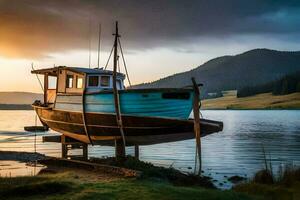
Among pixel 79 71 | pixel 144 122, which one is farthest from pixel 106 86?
pixel 144 122

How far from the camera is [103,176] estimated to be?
61.0ft

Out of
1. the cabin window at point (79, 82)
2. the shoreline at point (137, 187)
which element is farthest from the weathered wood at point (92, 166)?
the cabin window at point (79, 82)

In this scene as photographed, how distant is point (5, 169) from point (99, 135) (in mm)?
5865

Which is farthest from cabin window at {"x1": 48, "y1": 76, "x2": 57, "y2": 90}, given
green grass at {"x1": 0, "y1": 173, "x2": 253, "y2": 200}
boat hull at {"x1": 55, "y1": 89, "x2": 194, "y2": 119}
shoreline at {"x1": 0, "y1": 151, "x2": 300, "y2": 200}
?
green grass at {"x1": 0, "y1": 173, "x2": 253, "y2": 200}

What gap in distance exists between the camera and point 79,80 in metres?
25.2

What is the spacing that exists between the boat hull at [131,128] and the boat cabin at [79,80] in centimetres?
140

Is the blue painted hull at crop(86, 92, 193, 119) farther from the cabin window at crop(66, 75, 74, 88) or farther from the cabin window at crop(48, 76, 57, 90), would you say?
the cabin window at crop(48, 76, 57, 90)

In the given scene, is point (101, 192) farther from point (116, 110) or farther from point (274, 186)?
point (116, 110)

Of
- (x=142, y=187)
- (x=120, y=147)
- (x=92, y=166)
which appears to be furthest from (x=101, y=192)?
(x=120, y=147)

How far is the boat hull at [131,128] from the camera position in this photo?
2228cm

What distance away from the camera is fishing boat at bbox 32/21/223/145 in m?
22.2

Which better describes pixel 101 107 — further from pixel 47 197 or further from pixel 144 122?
pixel 47 197

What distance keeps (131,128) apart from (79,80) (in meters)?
4.65

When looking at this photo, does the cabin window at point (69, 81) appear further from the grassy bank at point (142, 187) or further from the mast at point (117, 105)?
the grassy bank at point (142, 187)
